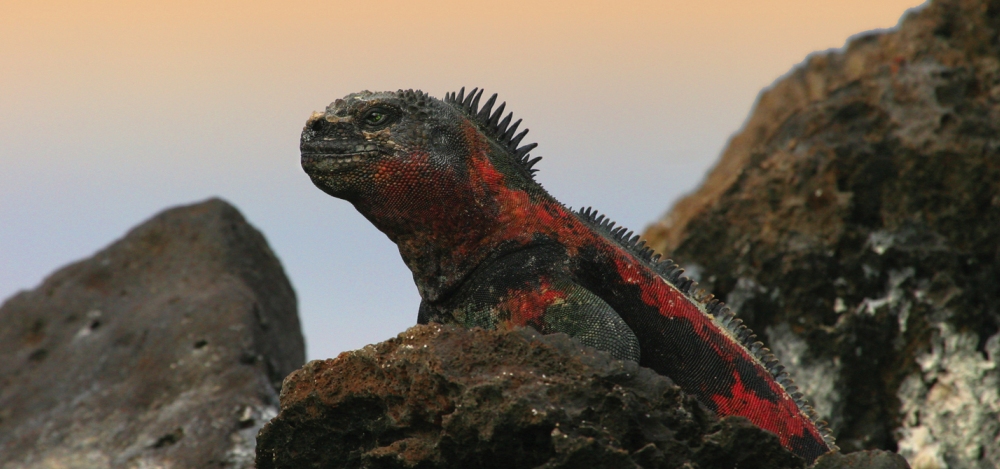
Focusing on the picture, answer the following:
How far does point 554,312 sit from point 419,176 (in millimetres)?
972

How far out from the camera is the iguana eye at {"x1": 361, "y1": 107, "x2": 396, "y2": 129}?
604 cm

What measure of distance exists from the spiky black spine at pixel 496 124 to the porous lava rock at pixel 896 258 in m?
4.75

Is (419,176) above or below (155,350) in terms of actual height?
below

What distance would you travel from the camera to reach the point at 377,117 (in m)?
6.06

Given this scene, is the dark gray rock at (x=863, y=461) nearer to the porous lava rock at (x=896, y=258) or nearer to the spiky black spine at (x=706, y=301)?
the spiky black spine at (x=706, y=301)

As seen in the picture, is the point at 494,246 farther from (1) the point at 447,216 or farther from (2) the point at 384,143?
(2) the point at 384,143

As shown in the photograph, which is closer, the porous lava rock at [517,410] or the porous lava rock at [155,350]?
the porous lava rock at [517,410]

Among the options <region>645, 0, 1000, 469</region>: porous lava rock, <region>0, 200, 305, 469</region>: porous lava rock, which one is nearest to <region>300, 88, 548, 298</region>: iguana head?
<region>0, 200, 305, 469</region>: porous lava rock

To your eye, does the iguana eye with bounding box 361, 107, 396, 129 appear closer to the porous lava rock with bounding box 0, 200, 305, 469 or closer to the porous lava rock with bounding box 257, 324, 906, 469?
the porous lava rock with bounding box 257, 324, 906, 469

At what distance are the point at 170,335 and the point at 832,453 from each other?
6.52m

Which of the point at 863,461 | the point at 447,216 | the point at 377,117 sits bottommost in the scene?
the point at 863,461

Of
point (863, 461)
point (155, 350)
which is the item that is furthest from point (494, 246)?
point (155, 350)

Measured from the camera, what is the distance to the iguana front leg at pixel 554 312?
557 centimetres

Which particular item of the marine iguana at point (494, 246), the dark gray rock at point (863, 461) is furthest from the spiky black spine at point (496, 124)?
the dark gray rock at point (863, 461)
